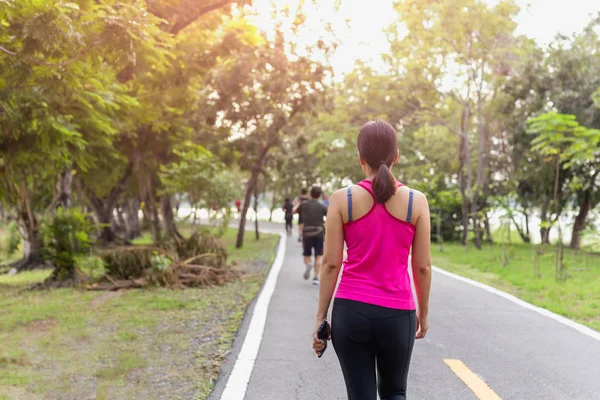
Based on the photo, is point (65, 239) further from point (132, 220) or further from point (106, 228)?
point (132, 220)

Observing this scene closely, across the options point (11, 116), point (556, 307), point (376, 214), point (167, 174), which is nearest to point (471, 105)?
point (167, 174)

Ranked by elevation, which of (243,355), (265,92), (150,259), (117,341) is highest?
(265,92)

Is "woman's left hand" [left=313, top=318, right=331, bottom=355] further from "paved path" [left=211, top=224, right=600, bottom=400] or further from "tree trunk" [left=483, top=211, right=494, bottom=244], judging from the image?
"tree trunk" [left=483, top=211, right=494, bottom=244]

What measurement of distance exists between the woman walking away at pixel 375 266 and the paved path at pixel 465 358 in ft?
6.57

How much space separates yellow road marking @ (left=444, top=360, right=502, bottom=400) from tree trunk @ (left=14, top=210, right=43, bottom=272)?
1213 centimetres

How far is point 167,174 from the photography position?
18688 mm

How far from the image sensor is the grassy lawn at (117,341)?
200 inches

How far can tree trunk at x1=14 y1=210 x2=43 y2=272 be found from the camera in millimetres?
16156

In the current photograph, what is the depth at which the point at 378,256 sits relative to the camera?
9.11 ft

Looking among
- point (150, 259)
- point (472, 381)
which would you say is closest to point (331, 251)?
point (472, 381)

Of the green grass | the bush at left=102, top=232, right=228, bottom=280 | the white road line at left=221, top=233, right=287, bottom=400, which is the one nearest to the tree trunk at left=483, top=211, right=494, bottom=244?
the green grass

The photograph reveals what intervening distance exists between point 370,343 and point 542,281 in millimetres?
9735

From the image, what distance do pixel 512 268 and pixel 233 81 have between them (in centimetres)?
924

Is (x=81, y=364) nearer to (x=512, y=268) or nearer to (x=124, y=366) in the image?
(x=124, y=366)
